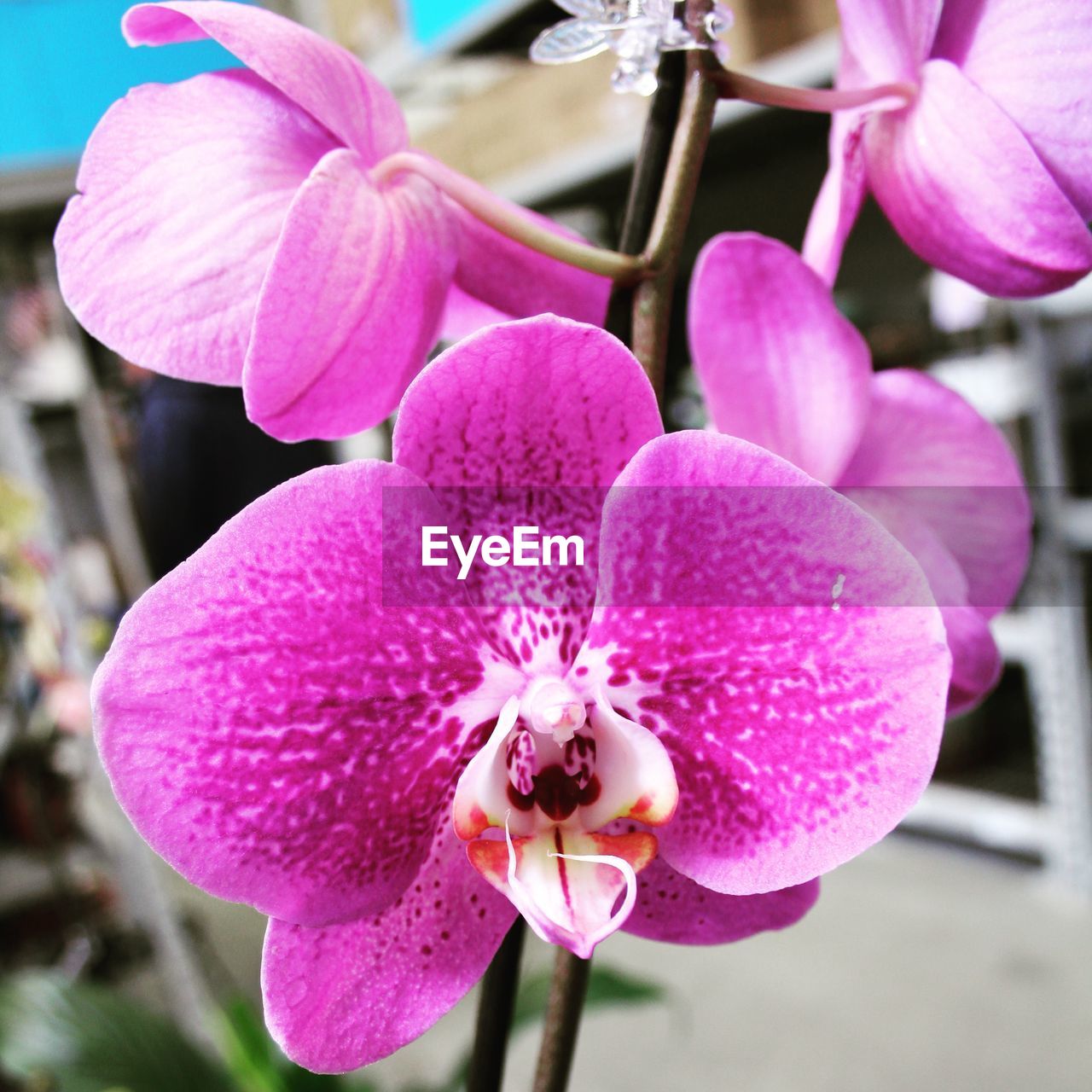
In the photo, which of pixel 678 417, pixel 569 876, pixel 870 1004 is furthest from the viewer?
pixel 870 1004

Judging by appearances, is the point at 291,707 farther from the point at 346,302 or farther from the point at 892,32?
the point at 892,32

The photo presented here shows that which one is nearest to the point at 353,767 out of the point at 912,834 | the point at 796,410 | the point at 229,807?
the point at 229,807

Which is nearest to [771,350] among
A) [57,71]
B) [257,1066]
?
[257,1066]

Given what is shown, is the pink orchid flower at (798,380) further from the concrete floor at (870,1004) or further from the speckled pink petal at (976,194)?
the concrete floor at (870,1004)

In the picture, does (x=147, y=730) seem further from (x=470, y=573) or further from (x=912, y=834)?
(x=912, y=834)

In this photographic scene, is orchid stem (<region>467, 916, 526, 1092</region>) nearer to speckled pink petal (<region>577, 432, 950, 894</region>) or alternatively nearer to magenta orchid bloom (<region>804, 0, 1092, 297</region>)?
speckled pink petal (<region>577, 432, 950, 894</region>)
